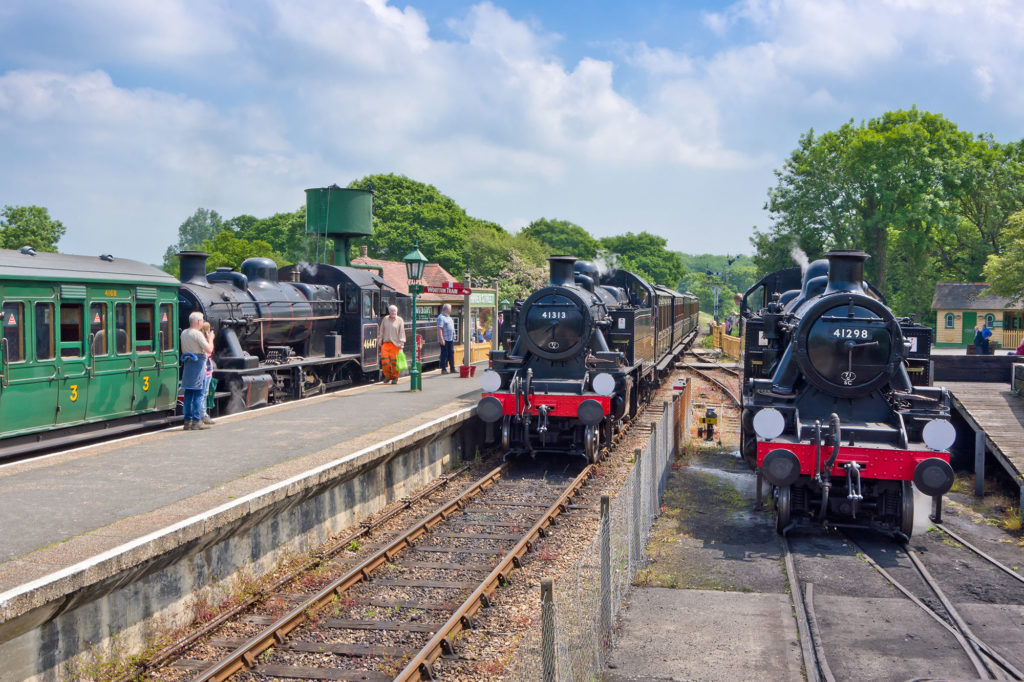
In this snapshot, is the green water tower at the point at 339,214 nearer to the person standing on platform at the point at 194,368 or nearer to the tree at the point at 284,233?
the person standing on platform at the point at 194,368

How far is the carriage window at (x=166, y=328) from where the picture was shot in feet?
39.3

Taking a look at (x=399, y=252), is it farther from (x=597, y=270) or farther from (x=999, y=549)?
(x=999, y=549)

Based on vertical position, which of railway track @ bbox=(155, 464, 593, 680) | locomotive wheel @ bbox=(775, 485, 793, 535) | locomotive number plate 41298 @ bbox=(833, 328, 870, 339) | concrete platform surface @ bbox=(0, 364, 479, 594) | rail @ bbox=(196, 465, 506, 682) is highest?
locomotive number plate 41298 @ bbox=(833, 328, 870, 339)

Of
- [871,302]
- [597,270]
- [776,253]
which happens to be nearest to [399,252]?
[776,253]

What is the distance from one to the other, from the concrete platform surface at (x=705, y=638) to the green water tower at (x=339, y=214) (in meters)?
18.0

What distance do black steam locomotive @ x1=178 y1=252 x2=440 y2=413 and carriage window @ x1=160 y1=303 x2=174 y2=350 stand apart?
49.1 inches

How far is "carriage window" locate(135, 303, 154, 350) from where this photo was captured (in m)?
11.4

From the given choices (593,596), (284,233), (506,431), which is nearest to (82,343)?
(506,431)

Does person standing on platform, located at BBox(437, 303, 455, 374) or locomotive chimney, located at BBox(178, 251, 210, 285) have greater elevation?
locomotive chimney, located at BBox(178, 251, 210, 285)

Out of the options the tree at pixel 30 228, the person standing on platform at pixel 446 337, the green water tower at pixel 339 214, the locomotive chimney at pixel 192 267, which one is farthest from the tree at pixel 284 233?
the locomotive chimney at pixel 192 267

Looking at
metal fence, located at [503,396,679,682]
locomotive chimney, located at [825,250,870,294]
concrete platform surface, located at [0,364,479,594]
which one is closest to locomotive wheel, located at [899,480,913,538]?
locomotive chimney, located at [825,250,870,294]

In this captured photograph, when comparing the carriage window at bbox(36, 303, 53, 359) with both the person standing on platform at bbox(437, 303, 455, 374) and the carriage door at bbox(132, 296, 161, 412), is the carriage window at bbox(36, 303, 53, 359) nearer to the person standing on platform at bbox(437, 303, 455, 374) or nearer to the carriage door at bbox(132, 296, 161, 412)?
the carriage door at bbox(132, 296, 161, 412)

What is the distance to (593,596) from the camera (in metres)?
5.30

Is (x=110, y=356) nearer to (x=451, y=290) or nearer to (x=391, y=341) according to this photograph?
(x=391, y=341)
